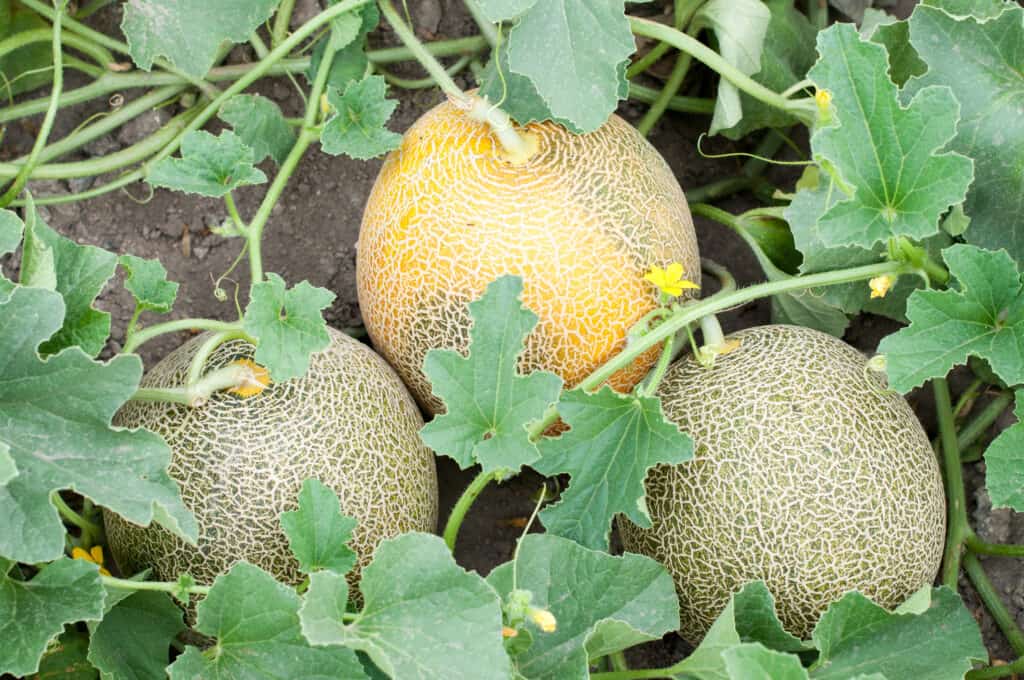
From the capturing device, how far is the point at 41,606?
183 cm

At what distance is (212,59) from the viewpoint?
7.19 ft

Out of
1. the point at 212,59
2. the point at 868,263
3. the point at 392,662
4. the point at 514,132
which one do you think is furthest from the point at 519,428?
the point at 212,59

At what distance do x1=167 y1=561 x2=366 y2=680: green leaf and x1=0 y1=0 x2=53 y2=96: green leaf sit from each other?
4.11 ft

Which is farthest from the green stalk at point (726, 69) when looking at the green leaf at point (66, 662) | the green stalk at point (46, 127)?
the green leaf at point (66, 662)

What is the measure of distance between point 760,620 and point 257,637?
801 millimetres

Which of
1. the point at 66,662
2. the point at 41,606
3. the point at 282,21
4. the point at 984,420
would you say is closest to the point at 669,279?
the point at 984,420

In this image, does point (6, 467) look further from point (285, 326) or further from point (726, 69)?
point (726, 69)

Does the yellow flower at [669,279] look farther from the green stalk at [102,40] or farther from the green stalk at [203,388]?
the green stalk at [102,40]

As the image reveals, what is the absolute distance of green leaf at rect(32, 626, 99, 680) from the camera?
2141 millimetres

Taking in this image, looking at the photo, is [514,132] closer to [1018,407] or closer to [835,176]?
[835,176]

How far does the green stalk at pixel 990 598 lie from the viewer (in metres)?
2.49

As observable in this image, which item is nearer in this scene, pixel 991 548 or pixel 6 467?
pixel 6 467

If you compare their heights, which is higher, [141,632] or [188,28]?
[188,28]

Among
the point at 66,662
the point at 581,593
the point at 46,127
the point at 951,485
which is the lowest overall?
the point at 66,662
